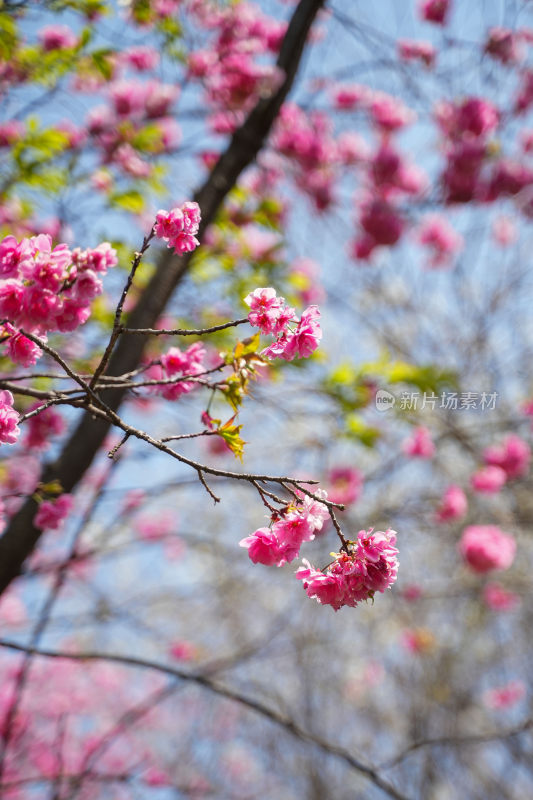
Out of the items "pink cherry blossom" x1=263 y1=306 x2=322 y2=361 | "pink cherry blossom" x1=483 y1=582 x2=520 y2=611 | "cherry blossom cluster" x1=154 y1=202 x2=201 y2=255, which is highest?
"pink cherry blossom" x1=483 y1=582 x2=520 y2=611

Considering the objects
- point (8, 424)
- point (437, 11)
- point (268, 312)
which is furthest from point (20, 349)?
point (437, 11)

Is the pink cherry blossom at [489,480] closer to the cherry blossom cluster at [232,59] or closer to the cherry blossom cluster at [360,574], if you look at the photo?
the cherry blossom cluster at [232,59]

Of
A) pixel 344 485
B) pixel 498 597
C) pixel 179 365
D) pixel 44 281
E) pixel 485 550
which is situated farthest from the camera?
pixel 498 597

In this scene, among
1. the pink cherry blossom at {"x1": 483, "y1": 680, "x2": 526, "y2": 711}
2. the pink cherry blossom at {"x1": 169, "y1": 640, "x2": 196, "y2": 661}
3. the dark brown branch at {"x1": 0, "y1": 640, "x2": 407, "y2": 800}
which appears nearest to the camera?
the dark brown branch at {"x1": 0, "y1": 640, "x2": 407, "y2": 800}

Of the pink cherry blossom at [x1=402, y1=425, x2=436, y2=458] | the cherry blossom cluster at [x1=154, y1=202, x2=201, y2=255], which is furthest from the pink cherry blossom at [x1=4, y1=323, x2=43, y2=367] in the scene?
the pink cherry blossom at [x1=402, y1=425, x2=436, y2=458]

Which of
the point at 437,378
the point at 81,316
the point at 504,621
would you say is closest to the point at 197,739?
the point at 504,621

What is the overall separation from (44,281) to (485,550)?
12.4 feet

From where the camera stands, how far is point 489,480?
15.0 feet

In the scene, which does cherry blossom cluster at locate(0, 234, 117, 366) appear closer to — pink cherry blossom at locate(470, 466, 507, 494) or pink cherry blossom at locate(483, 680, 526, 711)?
pink cherry blossom at locate(470, 466, 507, 494)

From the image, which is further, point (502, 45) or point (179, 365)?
point (502, 45)

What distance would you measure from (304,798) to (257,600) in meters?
2.42

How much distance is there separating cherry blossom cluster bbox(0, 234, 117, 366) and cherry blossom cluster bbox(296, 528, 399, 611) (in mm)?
769

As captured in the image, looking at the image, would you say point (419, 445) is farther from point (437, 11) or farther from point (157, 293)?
point (437, 11)

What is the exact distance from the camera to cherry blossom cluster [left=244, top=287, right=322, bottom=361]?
138 centimetres
